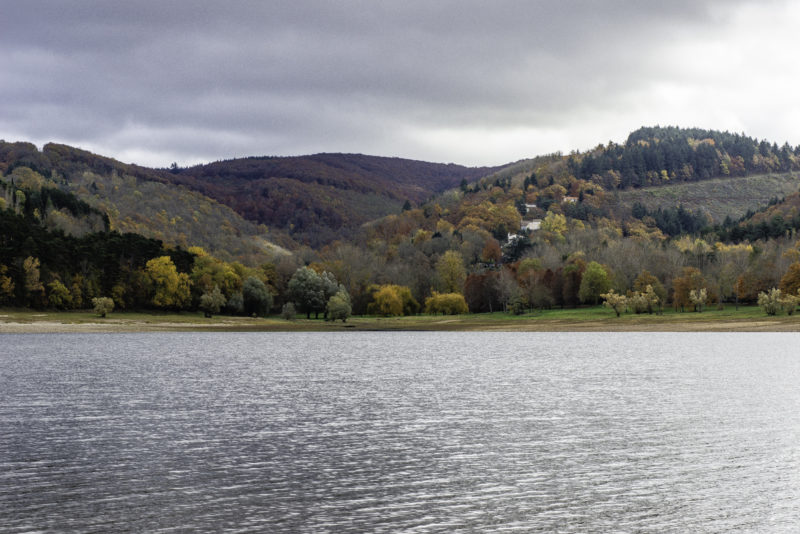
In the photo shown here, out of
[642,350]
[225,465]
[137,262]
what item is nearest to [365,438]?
[225,465]

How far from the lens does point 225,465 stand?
2797cm

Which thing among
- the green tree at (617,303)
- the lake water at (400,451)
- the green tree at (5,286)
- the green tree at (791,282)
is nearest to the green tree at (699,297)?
the green tree at (617,303)

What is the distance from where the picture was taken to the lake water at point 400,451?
69.9 feet

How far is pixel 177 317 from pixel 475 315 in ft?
226

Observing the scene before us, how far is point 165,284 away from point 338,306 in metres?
36.2

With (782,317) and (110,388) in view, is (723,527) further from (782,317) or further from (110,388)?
(782,317)

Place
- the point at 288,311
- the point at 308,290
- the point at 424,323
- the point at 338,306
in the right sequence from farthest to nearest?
1. the point at 308,290
2. the point at 288,311
3. the point at 424,323
4. the point at 338,306

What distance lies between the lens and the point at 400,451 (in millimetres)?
30750

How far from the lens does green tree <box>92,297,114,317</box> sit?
146 m

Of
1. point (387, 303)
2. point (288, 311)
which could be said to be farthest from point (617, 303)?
point (288, 311)

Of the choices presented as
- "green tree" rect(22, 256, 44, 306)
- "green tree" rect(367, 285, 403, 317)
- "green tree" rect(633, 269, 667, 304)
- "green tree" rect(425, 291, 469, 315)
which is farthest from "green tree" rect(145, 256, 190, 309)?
"green tree" rect(633, 269, 667, 304)

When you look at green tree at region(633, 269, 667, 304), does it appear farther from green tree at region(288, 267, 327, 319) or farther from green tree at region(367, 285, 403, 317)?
green tree at region(288, 267, 327, 319)

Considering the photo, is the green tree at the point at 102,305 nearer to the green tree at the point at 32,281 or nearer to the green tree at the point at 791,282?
the green tree at the point at 32,281

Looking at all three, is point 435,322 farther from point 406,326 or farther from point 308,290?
point 308,290
